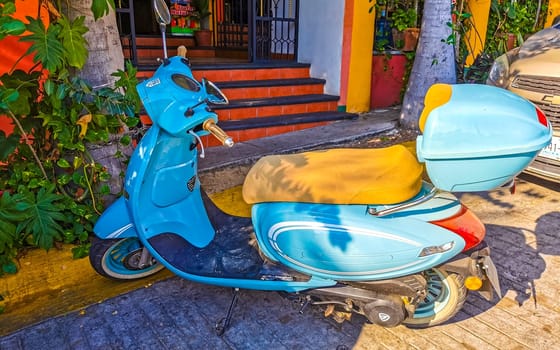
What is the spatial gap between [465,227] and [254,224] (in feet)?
3.58

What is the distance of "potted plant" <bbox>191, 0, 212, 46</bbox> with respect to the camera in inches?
365

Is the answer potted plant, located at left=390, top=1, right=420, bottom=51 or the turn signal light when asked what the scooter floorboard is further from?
potted plant, located at left=390, top=1, right=420, bottom=51

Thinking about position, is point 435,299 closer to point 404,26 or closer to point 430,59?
point 430,59

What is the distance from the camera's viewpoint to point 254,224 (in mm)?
2486

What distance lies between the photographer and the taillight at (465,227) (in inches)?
85.6

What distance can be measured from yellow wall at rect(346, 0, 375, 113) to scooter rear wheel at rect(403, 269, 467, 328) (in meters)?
4.77

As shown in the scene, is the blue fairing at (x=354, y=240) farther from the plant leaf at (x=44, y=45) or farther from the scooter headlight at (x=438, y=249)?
the plant leaf at (x=44, y=45)

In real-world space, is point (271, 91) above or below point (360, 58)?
below

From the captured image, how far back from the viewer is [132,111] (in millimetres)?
3453

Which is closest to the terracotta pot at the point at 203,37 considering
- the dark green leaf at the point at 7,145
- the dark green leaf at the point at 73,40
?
the dark green leaf at the point at 73,40

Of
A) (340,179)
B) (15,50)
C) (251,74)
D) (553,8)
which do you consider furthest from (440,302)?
(553,8)

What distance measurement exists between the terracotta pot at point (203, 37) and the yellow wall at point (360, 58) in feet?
12.4

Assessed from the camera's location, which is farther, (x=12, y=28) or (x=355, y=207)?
(x=12, y=28)

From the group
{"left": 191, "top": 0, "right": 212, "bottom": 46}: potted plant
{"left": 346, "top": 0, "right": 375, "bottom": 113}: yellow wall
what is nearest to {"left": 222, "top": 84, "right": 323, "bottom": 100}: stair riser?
{"left": 346, "top": 0, "right": 375, "bottom": 113}: yellow wall
